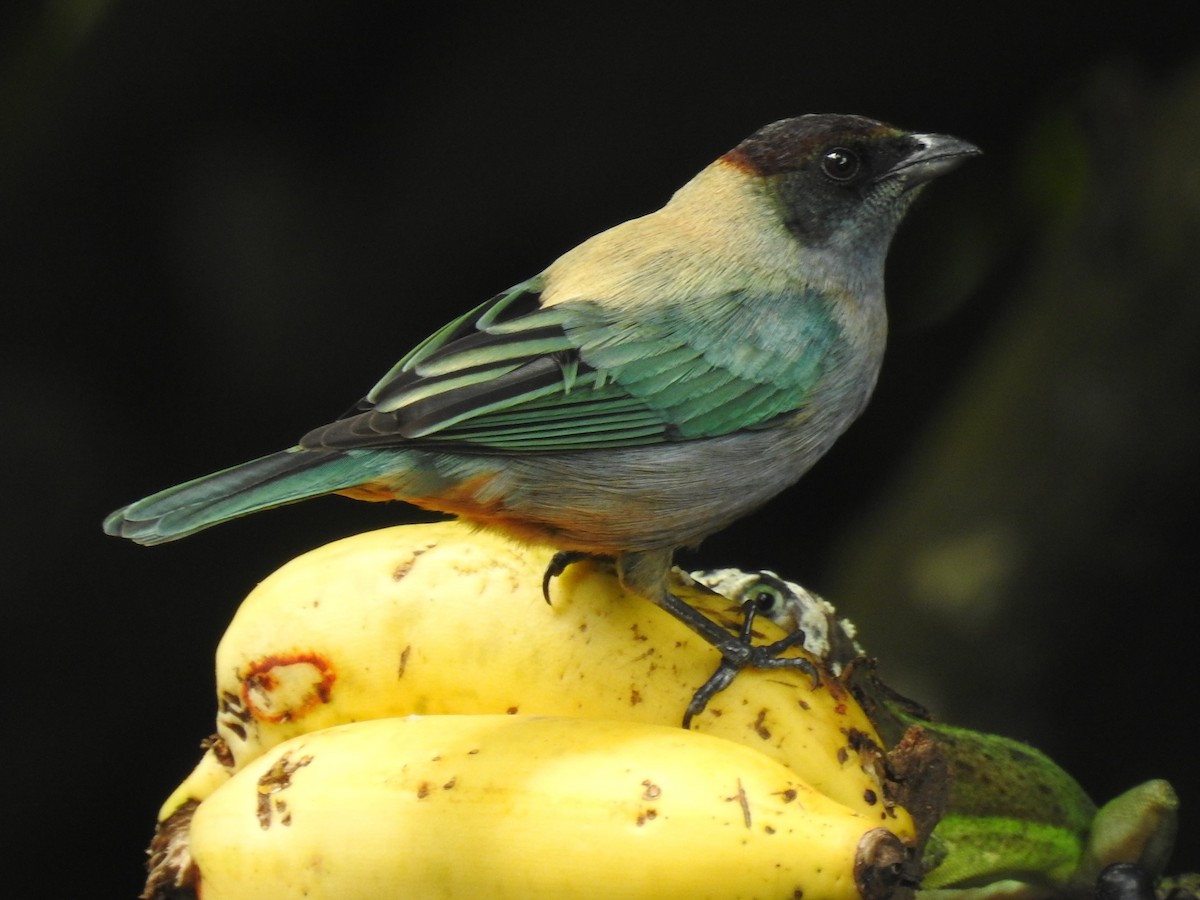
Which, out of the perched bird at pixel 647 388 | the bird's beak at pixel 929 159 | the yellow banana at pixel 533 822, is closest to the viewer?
the yellow banana at pixel 533 822

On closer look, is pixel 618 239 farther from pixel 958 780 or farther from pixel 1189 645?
pixel 1189 645

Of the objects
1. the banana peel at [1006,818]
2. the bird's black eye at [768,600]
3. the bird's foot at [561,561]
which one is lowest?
the banana peel at [1006,818]

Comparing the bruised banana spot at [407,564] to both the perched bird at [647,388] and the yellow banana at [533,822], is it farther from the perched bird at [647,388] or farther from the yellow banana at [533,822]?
the yellow banana at [533,822]

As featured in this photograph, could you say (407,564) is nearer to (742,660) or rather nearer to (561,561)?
(561,561)

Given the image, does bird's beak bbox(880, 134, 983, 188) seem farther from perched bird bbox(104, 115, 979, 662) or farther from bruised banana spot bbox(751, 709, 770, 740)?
bruised banana spot bbox(751, 709, 770, 740)

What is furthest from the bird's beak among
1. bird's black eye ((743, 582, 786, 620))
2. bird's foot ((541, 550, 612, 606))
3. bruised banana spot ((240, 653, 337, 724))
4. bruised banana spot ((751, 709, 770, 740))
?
bruised banana spot ((240, 653, 337, 724))

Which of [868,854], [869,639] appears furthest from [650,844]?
[869,639]

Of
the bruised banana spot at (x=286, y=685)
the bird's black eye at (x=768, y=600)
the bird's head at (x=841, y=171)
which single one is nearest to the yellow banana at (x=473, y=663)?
the bruised banana spot at (x=286, y=685)

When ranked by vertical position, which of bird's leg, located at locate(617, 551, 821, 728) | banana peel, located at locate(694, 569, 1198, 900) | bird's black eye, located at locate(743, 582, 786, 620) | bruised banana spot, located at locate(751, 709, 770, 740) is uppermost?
bird's leg, located at locate(617, 551, 821, 728)
